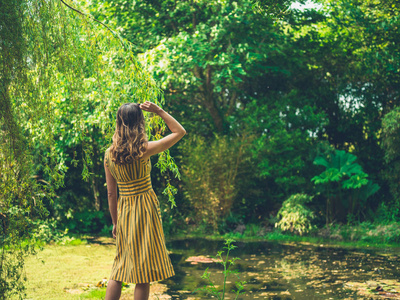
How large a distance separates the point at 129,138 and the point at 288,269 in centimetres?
434

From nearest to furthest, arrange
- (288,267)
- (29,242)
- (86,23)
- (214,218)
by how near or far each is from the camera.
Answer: (29,242) < (86,23) < (288,267) < (214,218)

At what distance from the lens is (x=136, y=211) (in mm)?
3240

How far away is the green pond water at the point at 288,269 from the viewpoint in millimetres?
5273

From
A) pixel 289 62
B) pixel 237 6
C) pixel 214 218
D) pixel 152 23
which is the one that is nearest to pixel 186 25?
pixel 152 23

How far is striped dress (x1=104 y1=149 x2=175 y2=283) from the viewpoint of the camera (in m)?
3.17

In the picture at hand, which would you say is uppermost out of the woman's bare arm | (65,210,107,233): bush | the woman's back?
the woman's bare arm

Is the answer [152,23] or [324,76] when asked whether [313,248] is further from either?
[152,23]

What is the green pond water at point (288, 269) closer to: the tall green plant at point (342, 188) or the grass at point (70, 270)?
the grass at point (70, 270)

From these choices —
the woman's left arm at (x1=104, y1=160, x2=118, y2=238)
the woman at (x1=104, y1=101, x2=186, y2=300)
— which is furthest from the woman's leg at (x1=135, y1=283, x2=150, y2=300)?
the woman's left arm at (x1=104, y1=160, x2=118, y2=238)

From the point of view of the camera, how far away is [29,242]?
414 centimetres

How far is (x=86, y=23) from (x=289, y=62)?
8.53 m

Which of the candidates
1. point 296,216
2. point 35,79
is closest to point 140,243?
point 35,79

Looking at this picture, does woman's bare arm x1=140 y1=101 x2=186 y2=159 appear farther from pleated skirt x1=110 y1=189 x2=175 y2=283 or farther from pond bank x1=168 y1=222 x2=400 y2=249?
pond bank x1=168 y1=222 x2=400 y2=249

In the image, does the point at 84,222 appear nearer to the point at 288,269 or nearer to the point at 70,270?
the point at 70,270
